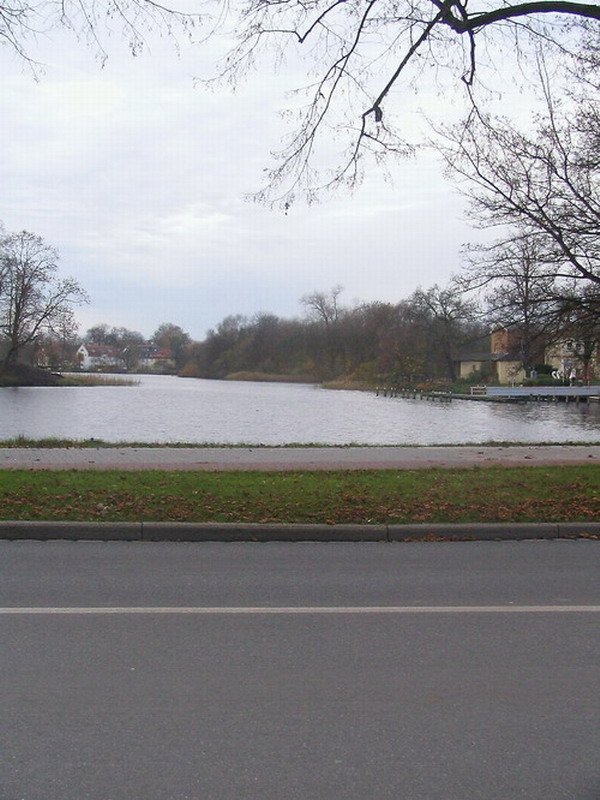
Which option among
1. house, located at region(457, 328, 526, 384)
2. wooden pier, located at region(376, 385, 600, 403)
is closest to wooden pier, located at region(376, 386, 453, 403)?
wooden pier, located at region(376, 385, 600, 403)

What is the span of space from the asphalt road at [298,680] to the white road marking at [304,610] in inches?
1.1

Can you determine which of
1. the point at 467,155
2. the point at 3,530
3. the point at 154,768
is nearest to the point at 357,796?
the point at 154,768

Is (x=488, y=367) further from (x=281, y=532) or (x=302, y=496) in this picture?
(x=281, y=532)

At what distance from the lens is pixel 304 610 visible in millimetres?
6078

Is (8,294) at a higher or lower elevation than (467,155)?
higher

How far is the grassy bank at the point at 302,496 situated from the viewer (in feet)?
30.6

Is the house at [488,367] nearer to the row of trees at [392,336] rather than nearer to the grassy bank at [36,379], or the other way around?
the row of trees at [392,336]

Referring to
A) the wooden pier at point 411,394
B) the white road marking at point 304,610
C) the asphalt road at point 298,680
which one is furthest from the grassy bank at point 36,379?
the white road marking at point 304,610

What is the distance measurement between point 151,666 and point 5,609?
1726mm

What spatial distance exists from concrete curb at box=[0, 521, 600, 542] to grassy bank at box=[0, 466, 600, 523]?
11.5 inches

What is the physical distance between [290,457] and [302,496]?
226 inches

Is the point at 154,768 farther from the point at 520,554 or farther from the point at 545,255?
the point at 545,255

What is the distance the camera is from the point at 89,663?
488 centimetres

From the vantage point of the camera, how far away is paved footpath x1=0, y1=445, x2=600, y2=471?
14.5 meters
